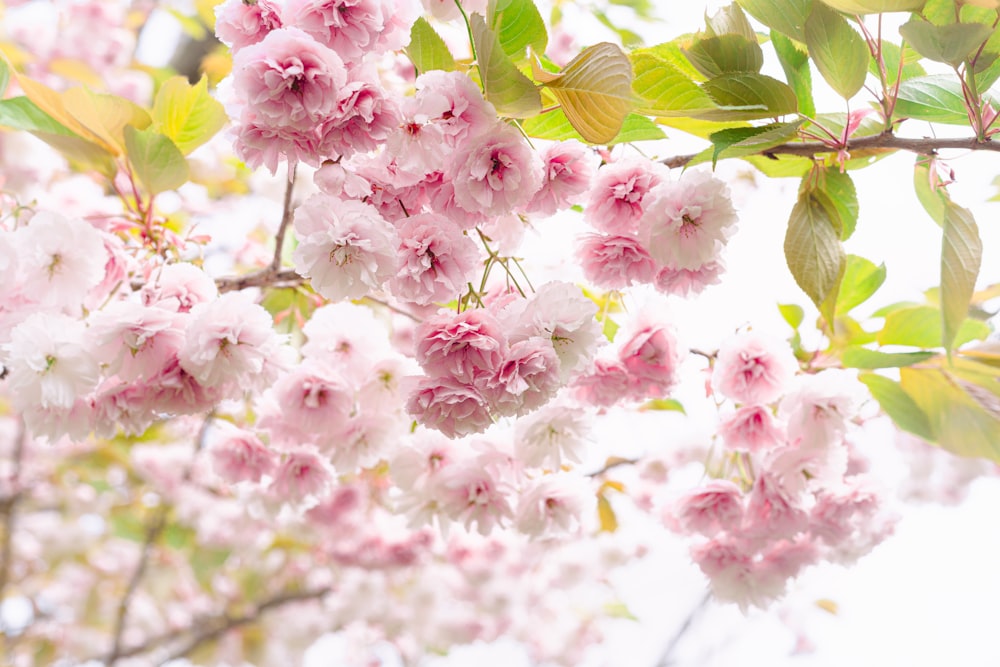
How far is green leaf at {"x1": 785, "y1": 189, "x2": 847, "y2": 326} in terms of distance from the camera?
60 centimetres

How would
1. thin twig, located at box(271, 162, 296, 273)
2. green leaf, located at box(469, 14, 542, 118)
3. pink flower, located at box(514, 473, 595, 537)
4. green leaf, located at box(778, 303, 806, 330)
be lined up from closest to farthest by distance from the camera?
green leaf, located at box(469, 14, 542, 118)
thin twig, located at box(271, 162, 296, 273)
pink flower, located at box(514, 473, 595, 537)
green leaf, located at box(778, 303, 806, 330)

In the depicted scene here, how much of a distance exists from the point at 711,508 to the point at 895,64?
52 centimetres

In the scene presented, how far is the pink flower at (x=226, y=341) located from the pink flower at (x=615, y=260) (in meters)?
0.29

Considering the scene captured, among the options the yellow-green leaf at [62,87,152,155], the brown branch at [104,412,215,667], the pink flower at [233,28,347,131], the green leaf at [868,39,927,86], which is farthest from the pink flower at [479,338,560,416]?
the brown branch at [104,412,215,667]

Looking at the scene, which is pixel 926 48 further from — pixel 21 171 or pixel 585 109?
pixel 21 171

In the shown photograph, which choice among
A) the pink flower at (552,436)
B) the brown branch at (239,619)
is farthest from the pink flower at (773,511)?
the brown branch at (239,619)

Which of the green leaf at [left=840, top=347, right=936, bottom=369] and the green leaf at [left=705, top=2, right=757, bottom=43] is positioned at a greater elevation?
the green leaf at [left=705, top=2, right=757, bottom=43]

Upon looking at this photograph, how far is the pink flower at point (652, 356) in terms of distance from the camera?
2.41ft

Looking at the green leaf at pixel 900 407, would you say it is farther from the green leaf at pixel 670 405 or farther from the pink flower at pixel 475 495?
the pink flower at pixel 475 495

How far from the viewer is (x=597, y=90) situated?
0.47 m

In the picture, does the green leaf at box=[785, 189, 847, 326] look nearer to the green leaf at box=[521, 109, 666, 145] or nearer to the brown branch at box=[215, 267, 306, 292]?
the green leaf at box=[521, 109, 666, 145]

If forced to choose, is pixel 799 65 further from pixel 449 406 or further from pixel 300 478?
pixel 300 478

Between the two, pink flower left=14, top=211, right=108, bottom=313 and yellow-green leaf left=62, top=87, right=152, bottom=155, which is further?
yellow-green leaf left=62, top=87, right=152, bottom=155

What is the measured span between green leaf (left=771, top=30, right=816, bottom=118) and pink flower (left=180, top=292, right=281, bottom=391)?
0.52 meters
